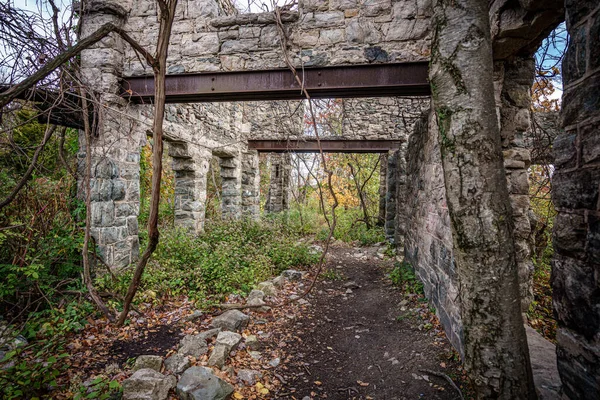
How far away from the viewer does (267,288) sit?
4176mm

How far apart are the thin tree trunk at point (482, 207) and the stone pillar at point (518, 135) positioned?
5.33 ft

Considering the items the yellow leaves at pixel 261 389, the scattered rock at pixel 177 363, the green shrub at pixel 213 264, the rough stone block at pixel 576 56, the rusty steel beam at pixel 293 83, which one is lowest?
the yellow leaves at pixel 261 389

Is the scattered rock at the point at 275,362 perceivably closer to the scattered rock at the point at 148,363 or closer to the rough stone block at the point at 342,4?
the scattered rock at the point at 148,363

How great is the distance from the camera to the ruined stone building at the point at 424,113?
1166mm

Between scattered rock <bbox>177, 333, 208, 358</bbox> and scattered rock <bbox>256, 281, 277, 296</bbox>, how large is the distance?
1354 millimetres

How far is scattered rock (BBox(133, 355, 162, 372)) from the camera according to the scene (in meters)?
2.43

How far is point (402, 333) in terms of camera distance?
3.17m

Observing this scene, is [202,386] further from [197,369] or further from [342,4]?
[342,4]

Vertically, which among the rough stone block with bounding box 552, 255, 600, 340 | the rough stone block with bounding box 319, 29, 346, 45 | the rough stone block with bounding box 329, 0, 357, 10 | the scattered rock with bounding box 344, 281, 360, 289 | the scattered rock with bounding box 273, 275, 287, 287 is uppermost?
the rough stone block with bounding box 329, 0, 357, 10

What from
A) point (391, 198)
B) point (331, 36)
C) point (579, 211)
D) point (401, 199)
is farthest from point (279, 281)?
point (391, 198)

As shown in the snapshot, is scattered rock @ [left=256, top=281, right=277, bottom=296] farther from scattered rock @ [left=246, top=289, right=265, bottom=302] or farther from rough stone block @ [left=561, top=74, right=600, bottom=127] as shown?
rough stone block @ [left=561, top=74, right=600, bottom=127]

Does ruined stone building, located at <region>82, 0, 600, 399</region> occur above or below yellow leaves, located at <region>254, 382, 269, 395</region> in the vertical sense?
above

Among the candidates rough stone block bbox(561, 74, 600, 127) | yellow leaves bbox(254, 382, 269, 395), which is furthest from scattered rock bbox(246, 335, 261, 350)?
rough stone block bbox(561, 74, 600, 127)

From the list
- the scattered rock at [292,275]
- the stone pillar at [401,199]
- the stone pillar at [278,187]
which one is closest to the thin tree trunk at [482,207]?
the scattered rock at [292,275]
